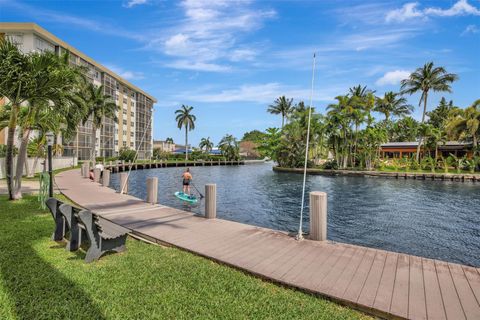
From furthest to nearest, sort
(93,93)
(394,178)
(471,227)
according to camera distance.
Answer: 1. (93,93)
2. (394,178)
3. (471,227)

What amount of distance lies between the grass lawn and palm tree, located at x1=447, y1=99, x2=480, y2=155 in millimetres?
47753

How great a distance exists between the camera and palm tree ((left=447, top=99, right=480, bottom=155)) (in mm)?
40812

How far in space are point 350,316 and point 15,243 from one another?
7.35m

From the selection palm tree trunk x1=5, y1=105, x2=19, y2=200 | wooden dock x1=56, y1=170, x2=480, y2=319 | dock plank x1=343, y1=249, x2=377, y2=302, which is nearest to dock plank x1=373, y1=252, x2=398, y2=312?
A: wooden dock x1=56, y1=170, x2=480, y2=319

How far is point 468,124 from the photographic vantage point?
41.1m

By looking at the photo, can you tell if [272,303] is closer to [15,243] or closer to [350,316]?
[350,316]

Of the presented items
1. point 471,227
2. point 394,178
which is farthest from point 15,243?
point 394,178

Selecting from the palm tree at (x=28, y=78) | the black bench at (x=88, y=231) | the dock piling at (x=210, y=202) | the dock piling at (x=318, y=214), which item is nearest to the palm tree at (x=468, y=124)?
the dock piling at (x=318, y=214)

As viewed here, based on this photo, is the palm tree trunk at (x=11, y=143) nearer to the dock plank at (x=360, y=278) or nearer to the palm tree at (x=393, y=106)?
the dock plank at (x=360, y=278)

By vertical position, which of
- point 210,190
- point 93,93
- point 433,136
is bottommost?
point 210,190

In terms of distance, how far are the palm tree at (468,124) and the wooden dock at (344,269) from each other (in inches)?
1761

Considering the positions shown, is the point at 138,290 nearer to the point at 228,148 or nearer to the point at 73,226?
the point at 73,226

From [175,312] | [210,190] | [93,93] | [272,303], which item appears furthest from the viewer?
[93,93]

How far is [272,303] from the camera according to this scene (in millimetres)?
4465
